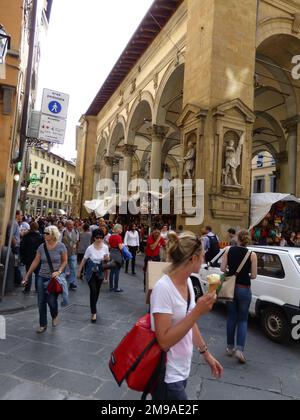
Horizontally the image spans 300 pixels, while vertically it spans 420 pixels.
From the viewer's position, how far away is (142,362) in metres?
1.92

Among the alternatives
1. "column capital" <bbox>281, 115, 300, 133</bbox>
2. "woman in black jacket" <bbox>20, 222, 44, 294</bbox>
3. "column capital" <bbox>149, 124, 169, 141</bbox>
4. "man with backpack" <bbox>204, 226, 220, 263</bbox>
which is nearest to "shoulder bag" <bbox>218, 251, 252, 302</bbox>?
"man with backpack" <bbox>204, 226, 220, 263</bbox>

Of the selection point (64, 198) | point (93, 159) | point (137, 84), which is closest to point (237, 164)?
point (137, 84)

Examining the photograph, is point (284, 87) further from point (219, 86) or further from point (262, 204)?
point (262, 204)

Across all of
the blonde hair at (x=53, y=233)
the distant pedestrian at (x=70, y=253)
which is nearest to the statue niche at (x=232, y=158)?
the distant pedestrian at (x=70, y=253)

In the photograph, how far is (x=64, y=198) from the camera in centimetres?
7988

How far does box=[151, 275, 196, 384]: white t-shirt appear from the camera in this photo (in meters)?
1.96

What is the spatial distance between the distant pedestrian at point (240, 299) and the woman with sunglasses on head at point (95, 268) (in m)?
2.27

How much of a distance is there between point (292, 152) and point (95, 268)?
13.7 m

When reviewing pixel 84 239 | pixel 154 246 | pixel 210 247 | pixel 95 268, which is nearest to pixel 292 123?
pixel 210 247

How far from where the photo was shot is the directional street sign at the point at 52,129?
299 inches

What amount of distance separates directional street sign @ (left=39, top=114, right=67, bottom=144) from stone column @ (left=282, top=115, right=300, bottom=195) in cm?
1220

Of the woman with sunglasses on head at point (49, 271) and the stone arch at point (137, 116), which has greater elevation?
the stone arch at point (137, 116)

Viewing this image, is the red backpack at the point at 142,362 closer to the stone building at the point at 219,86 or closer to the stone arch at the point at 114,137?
the stone building at the point at 219,86
